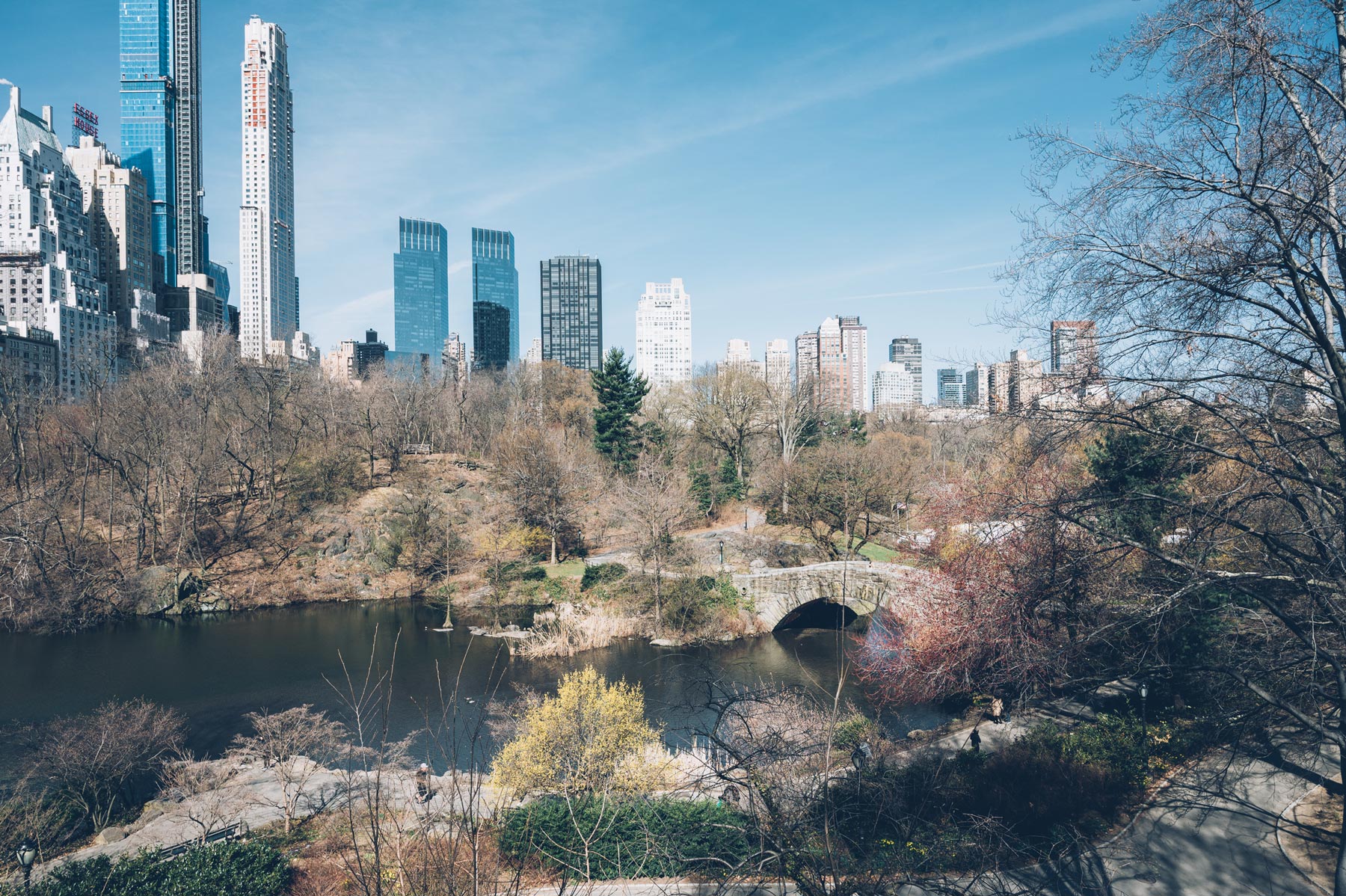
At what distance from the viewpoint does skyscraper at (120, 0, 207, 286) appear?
149 m

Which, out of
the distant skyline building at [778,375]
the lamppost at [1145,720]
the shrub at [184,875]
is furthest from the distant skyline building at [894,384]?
the shrub at [184,875]

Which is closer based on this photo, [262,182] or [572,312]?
[572,312]

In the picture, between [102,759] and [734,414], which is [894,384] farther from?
[102,759]

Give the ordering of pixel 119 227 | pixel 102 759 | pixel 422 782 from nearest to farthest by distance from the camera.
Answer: pixel 422 782, pixel 102 759, pixel 119 227

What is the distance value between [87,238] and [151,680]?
353 ft

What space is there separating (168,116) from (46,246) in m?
82.4

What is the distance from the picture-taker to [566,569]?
32281 millimetres

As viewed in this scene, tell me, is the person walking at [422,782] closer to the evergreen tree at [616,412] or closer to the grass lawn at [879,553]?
the grass lawn at [879,553]

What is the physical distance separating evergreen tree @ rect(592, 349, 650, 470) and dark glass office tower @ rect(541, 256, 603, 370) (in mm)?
97382

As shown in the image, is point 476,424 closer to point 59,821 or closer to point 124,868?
point 59,821

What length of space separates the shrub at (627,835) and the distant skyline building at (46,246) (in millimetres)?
86138

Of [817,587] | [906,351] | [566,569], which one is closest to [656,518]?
[817,587]

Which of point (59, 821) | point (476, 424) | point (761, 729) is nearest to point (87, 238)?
point (476, 424)

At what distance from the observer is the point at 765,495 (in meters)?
37.8
